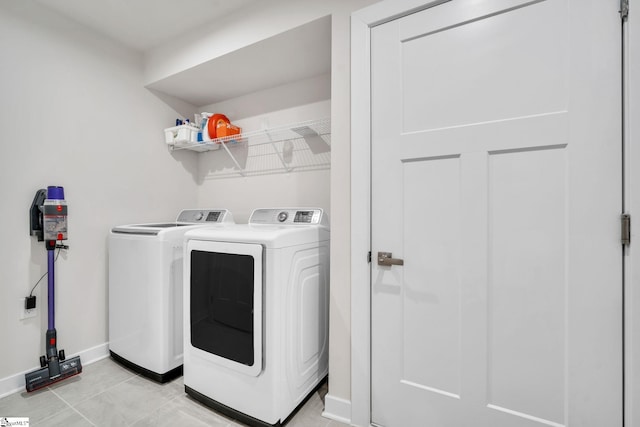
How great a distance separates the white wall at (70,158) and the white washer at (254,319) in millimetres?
1075

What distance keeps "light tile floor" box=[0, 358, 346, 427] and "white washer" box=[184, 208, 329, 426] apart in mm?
79

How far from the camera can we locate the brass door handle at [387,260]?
1.39 metres

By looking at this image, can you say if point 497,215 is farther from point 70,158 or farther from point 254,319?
point 70,158

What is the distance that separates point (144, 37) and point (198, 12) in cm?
63

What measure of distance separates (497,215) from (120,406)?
2.26 meters

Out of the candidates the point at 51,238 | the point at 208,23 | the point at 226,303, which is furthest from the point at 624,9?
the point at 51,238

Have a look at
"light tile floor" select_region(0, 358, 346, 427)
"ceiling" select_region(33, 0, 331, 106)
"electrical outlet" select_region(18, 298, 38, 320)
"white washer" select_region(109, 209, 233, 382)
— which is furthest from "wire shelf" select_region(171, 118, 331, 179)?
"light tile floor" select_region(0, 358, 346, 427)

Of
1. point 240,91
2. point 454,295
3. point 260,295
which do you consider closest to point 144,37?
point 240,91

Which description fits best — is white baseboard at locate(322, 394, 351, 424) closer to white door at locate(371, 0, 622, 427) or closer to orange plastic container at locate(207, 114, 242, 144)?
white door at locate(371, 0, 622, 427)

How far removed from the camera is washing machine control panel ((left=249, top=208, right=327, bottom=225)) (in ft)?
6.16

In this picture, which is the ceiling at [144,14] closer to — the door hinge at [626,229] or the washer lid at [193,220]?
the washer lid at [193,220]

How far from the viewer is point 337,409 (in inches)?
60.2

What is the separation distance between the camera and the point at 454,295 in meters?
1.28

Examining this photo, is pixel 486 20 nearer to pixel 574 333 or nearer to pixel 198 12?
pixel 574 333
